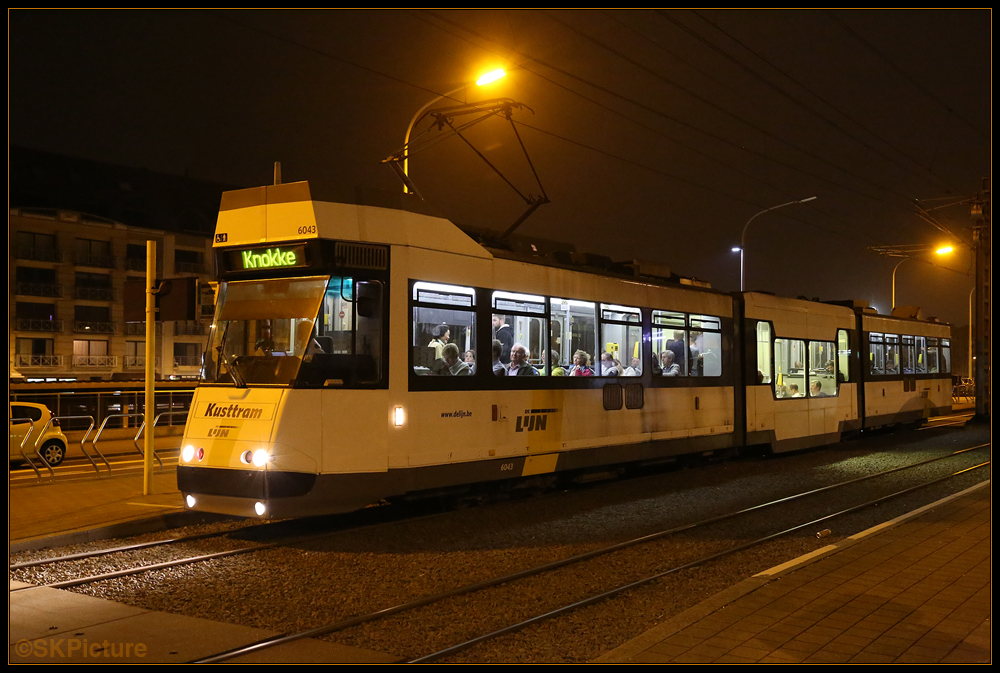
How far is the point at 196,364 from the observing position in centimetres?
6181

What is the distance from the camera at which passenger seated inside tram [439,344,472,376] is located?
10.2 metres

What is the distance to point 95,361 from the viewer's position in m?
57.1

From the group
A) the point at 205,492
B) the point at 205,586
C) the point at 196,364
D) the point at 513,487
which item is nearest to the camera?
the point at 205,586

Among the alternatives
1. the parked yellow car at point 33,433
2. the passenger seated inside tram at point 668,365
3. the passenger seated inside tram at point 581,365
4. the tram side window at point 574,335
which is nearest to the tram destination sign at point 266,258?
the tram side window at point 574,335

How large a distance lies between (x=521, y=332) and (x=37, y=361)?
51529mm

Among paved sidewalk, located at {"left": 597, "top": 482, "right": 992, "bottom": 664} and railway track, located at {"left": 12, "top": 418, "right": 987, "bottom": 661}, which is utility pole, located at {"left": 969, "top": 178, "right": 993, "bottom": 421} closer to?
railway track, located at {"left": 12, "top": 418, "right": 987, "bottom": 661}

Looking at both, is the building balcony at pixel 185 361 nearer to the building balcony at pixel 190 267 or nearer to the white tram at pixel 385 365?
the building balcony at pixel 190 267

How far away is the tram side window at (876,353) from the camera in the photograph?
2230cm

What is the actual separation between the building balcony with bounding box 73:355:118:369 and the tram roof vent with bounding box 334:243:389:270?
174ft

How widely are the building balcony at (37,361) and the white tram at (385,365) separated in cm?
4994

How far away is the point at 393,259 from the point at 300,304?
1.14 meters

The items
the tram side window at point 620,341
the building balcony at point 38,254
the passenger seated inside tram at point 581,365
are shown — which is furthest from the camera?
the building balcony at point 38,254

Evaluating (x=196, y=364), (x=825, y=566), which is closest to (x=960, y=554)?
(x=825, y=566)

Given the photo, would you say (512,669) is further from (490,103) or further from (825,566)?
(490,103)
